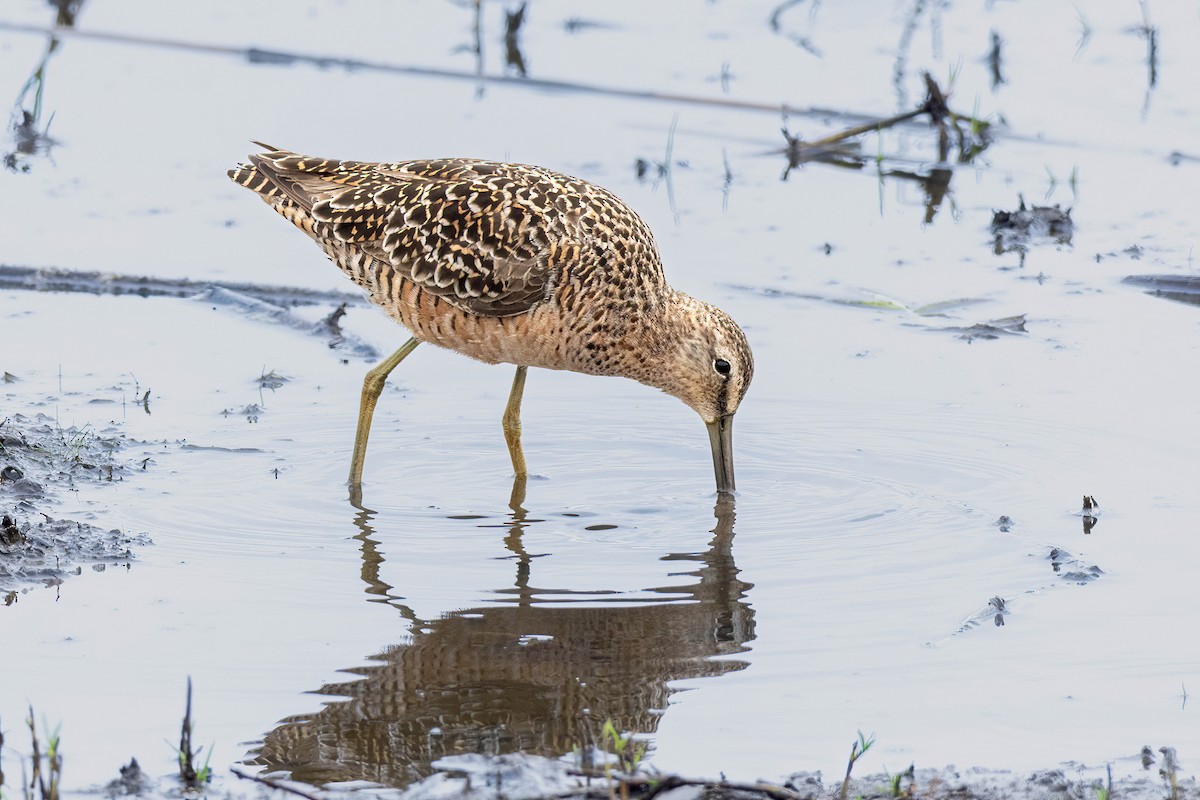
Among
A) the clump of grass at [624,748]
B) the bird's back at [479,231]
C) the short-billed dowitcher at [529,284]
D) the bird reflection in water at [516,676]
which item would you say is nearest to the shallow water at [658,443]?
the bird reflection in water at [516,676]

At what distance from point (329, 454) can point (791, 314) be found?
233 cm

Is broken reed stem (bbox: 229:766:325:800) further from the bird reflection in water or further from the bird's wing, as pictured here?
the bird's wing

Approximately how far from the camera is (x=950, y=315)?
25.4ft

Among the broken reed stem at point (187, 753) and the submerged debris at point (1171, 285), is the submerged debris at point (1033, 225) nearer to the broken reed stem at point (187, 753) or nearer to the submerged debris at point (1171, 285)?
the submerged debris at point (1171, 285)

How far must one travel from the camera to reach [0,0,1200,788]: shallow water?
454 cm

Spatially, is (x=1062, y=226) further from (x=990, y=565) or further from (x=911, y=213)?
(x=990, y=565)

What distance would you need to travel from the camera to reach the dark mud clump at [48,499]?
17.1 feet

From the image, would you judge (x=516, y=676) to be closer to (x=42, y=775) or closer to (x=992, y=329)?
(x=42, y=775)

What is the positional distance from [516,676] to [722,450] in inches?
68.3

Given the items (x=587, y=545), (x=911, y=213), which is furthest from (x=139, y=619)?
(x=911, y=213)

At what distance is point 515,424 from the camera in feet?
21.2

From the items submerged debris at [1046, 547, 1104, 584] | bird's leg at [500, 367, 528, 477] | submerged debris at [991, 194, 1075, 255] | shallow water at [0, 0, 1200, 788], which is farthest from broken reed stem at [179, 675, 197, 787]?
submerged debris at [991, 194, 1075, 255]

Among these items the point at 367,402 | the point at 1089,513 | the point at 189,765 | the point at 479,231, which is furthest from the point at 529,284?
the point at 189,765

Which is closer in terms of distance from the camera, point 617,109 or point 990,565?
point 990,565
